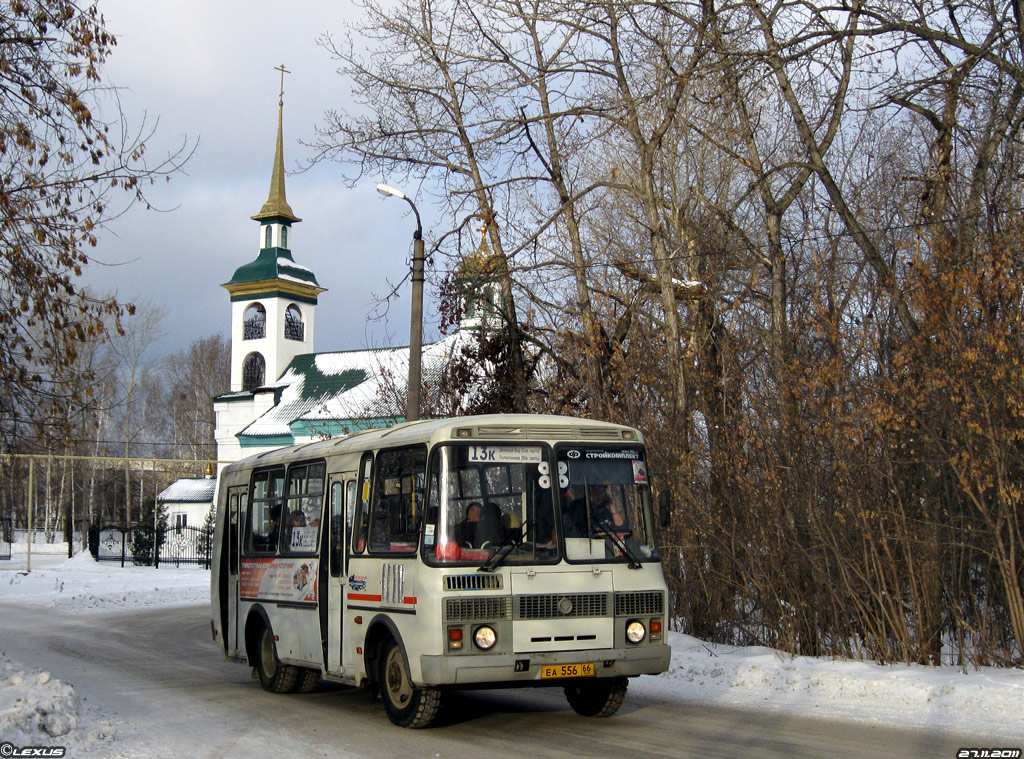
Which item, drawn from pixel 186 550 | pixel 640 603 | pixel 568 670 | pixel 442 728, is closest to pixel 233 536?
pixel 442 728

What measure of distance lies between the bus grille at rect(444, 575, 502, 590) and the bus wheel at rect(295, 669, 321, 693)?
13.9 feet

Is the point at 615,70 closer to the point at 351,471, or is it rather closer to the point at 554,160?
the point at 554,160

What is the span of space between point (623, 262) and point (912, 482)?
10.2 meters

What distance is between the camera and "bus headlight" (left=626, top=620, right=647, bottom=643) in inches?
386

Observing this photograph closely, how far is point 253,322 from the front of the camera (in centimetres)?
7088

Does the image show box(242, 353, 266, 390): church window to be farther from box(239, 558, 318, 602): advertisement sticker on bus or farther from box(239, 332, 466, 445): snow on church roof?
box(239, 558, 318, 602): advertisement sticker on bus

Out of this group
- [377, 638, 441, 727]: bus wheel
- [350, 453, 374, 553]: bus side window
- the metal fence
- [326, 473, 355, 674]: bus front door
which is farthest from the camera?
the metal fence

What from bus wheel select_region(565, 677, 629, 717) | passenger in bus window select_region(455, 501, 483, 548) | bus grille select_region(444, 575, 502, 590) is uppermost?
passenger in bus window select_region(455, 501, 483, 548)

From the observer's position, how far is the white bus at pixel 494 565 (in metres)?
9.38

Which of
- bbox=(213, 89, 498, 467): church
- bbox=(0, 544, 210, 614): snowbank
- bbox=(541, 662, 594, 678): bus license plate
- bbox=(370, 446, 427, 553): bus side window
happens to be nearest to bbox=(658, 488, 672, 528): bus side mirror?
bbox=(541, 662, 594, 678): bus license plate

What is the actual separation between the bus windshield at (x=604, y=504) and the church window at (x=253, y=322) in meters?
62.7

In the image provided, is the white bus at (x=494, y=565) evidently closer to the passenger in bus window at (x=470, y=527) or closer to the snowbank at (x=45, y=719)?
the passenger in bus window at (x=470, y=527)

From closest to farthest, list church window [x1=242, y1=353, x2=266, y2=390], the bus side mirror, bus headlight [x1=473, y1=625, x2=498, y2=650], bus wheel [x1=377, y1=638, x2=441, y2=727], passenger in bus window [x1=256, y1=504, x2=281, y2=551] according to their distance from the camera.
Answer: bus headlight [x1=473, y1=625, x2=498, y2=650] → bus wheel [x1=377, y1=638, x2=441, y2=727] → the bus side mirror → passenger in bus window [x1=256, y1=504, x2=281, y2=551] → church window [x1=242, y1=353, x2=266, y2=390]

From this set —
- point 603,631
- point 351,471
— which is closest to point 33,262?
point 351,471
